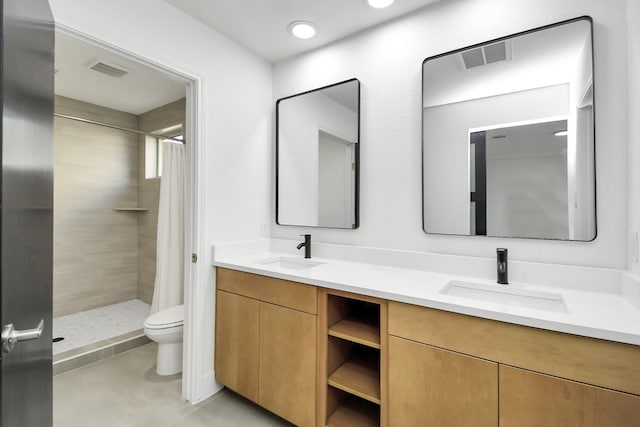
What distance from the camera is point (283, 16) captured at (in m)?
1.83

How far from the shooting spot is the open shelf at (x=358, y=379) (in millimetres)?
1372

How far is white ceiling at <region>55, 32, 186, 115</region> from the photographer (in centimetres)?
233

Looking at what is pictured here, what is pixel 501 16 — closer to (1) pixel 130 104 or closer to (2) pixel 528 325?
(2) pixel 528 325

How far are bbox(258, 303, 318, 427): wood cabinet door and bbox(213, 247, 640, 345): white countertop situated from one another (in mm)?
230

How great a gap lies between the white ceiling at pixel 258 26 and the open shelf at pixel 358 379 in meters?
1.99

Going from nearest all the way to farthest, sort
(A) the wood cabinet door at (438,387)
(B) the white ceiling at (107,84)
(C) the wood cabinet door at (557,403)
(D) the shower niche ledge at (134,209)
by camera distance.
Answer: (C) the wood cabinet door at (557,403) → (A) the wood cabinet door at (438,387) → (B) the white ceiling at (107,84) → (D) the shower niche ledge at (134,209)

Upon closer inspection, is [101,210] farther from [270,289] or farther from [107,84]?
[270,289]

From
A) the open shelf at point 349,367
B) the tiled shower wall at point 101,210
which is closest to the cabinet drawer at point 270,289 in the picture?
the open shelf at point 349,367

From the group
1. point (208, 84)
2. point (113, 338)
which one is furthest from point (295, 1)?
point (113, 338)

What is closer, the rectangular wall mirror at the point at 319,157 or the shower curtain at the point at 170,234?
the rectangular wall mirror at the point at 319,157

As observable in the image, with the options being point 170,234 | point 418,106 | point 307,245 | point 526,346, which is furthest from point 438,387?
point 170,234

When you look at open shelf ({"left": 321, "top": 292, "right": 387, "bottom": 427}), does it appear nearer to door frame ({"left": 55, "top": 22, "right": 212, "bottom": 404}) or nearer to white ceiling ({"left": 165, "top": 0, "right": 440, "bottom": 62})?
door frame ({"left": 55, "top": 22, "right": 212, "bottom": 404})

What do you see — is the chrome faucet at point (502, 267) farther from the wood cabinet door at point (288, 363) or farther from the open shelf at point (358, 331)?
the wood cabinet door at point (288, 363)

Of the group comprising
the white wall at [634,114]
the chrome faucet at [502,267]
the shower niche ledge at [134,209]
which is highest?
the white wall at [634,114]
